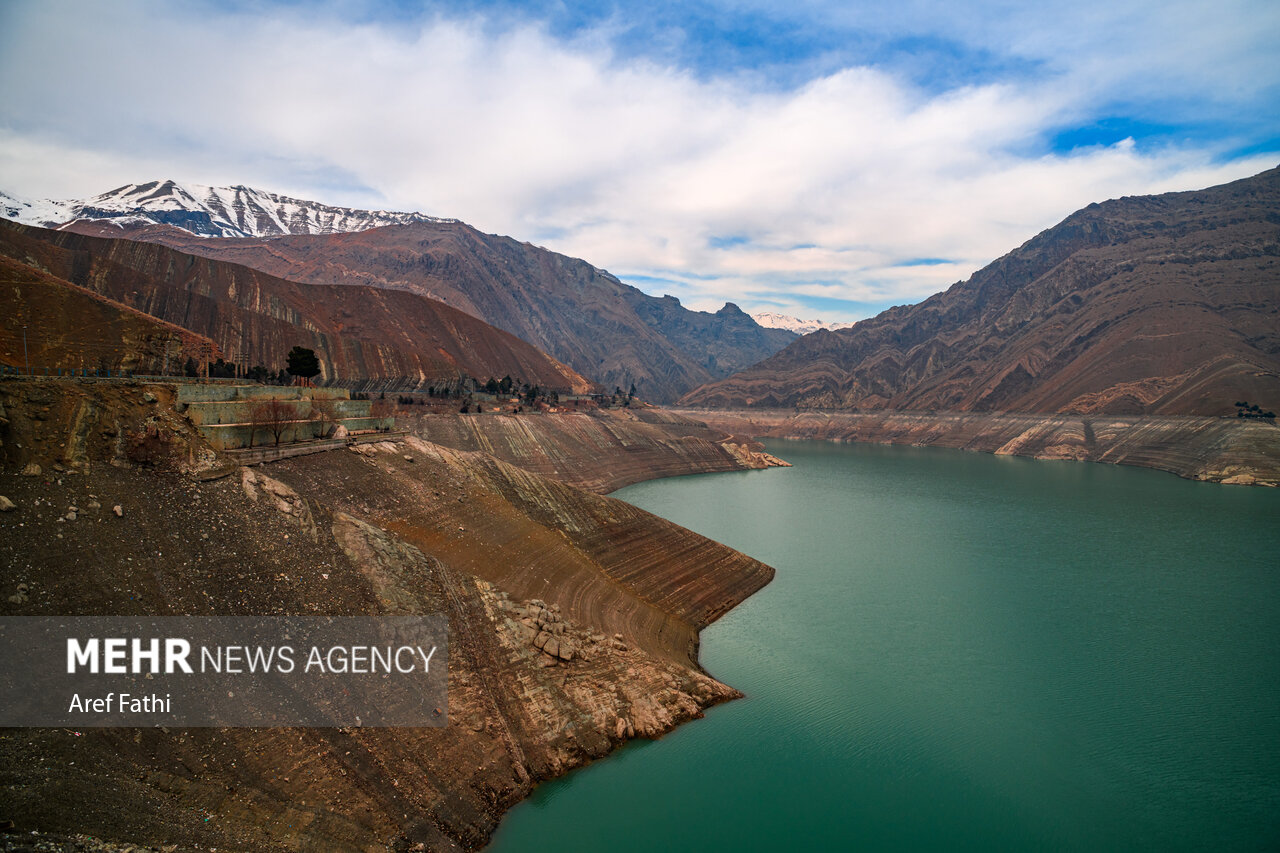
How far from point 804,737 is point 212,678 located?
17769 mm

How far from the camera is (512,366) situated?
14200 cm

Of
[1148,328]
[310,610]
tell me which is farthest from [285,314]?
[1148,328]

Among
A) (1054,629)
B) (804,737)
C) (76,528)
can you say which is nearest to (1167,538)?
(1054,629)

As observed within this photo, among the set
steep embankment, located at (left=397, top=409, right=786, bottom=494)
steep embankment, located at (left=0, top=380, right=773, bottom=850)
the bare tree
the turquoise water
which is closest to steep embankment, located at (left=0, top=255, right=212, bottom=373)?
the bare tree

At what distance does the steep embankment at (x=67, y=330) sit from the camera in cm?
3036

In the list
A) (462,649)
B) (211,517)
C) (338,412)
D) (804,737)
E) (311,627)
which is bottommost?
(804,737)

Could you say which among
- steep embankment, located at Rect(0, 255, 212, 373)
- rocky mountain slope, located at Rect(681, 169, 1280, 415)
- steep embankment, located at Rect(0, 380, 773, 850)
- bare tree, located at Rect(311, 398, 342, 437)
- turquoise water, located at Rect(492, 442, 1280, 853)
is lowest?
turquoise water, located at Rect(492, 442, 1280, 853)

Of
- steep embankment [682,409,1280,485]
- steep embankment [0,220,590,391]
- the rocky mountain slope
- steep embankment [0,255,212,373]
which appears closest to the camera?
steep embankment [0,255,212,373]

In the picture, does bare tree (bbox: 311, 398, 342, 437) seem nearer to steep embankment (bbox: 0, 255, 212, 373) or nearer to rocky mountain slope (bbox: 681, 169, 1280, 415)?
steep embankment (bbox: 0, 255, 212, 373)

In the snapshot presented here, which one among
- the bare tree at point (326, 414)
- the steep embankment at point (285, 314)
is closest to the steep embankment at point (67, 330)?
the bare tree at point (326, 414)

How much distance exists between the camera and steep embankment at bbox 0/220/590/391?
8062 cm

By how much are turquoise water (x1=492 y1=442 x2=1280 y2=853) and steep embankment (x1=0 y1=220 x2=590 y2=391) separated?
244ft

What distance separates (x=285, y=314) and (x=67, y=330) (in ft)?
263

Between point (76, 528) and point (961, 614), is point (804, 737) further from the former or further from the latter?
point (76, 528)
